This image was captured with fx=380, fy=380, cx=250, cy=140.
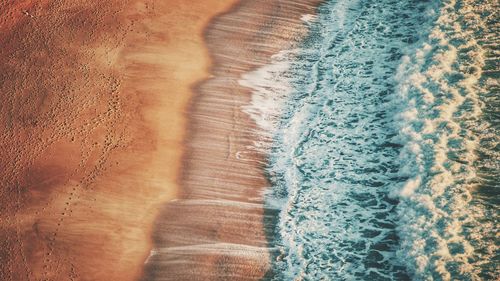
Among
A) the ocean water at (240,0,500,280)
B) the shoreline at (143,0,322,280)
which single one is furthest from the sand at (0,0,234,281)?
the ocean water at (240,0,500,280)

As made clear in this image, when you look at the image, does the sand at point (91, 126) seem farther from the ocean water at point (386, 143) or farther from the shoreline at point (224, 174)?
the ocean water at point (386, 143)

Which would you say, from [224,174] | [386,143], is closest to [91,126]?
[224,174]

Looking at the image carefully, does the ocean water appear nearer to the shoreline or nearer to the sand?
the shoreline

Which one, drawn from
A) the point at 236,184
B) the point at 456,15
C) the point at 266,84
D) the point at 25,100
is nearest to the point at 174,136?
the point at 236,184

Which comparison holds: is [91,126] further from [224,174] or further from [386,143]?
[386,143]

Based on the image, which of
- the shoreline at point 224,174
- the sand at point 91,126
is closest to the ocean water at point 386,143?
the shoreline at point 224,174
